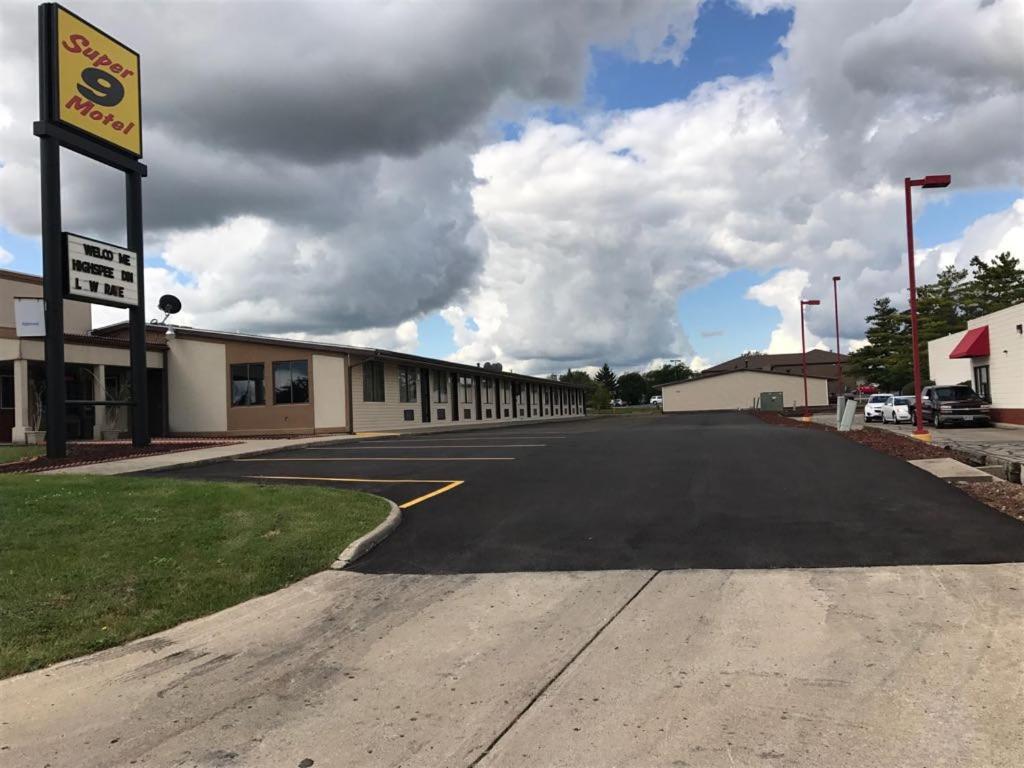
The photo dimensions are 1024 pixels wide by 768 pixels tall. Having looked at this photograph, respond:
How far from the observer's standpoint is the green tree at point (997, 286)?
57594 mm

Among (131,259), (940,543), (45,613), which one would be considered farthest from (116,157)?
(940,543)

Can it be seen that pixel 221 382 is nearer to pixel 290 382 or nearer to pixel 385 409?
pixel 290 382

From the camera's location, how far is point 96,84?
1780 cm

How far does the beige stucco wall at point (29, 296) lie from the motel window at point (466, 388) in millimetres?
19561

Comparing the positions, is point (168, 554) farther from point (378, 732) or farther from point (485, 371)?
point (485, 371)

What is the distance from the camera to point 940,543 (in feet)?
23.6

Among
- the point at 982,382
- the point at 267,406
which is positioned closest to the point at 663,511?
the point at 267,406

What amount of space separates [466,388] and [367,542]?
34.7 meters

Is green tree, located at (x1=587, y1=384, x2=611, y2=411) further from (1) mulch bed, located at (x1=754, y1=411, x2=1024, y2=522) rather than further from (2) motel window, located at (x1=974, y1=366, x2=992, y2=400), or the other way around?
(1) mulch bed, located at (x1=754, y1=411, x2=1024, y2=522)

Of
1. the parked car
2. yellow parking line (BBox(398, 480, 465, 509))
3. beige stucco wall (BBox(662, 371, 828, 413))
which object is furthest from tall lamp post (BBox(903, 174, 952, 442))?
beige stucco wall (BBox(662, 371, 828, 413))

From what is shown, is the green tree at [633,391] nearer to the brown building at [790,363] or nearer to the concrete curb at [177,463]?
the brown building at [790,363]

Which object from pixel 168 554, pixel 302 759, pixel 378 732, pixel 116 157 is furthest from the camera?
pixel 116 157

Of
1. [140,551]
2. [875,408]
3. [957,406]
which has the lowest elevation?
[140,551]

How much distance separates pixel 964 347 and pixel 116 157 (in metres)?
33.4
